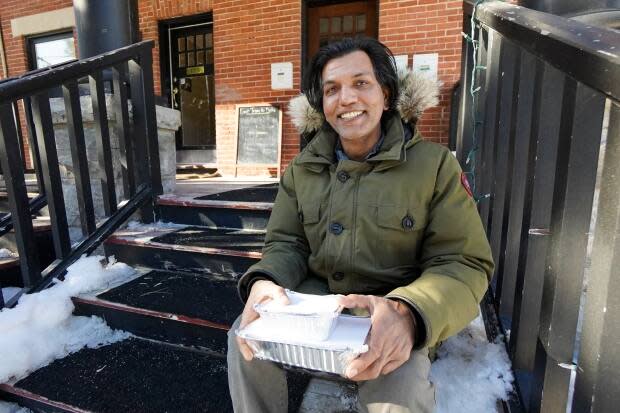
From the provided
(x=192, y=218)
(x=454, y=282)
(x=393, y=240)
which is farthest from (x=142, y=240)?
(x=454, y=282)

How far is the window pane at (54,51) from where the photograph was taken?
20.4 feet

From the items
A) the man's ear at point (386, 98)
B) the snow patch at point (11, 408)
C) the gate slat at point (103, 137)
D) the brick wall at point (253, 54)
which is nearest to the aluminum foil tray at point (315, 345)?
the man's ear at point (386, 98)

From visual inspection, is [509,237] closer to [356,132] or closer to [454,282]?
[454,282]

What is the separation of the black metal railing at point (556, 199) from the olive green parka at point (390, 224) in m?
0.22

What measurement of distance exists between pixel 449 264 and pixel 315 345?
504mm

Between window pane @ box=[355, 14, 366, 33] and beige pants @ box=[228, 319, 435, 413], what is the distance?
14.4ft

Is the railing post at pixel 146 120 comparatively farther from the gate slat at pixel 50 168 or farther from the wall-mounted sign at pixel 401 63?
the wall-mounted sign at pixel 401 63

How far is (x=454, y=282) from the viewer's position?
1089 mm

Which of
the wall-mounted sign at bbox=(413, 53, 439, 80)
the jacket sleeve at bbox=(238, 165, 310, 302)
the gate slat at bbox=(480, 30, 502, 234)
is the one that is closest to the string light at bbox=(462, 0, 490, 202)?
the gate slat at bbox=(480, 30, 502, 234)

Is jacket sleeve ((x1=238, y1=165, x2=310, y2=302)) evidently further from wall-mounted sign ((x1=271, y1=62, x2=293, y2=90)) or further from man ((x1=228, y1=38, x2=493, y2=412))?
wall-mounted sign ((x1=271, y1=62, x2=293, y2=90))

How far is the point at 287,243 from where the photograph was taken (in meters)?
1.48

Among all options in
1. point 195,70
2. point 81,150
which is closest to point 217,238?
point 81,150

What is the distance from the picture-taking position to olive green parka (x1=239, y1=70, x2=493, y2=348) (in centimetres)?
118

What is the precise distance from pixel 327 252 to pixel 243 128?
425 centimetres
